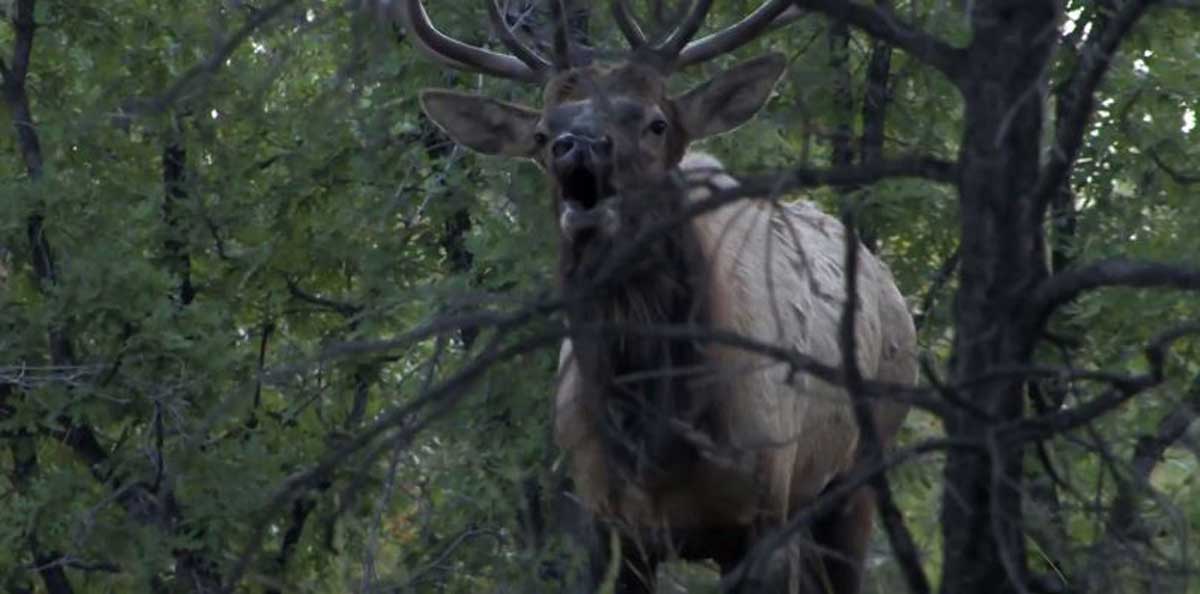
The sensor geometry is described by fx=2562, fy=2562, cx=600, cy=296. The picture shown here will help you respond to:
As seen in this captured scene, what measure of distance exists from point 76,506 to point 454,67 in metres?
2.69

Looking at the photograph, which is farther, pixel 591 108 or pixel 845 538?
pixel 845 538

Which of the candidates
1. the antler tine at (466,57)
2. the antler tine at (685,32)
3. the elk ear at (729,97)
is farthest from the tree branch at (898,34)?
the antler tine at (466,57)

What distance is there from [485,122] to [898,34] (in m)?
4.78

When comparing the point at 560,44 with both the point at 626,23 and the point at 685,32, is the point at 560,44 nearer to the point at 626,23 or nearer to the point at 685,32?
the point at 685,32

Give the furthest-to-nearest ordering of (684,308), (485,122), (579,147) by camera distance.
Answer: (485,122), (684,308), (579,147)

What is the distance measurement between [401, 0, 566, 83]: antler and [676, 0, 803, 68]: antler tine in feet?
1.69

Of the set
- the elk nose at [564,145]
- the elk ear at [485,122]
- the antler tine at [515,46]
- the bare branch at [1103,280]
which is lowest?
the elk ear at [485,122]

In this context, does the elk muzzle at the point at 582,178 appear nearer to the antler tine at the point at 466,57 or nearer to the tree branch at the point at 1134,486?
the antler tine at the point at 466,57

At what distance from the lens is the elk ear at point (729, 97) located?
8922mm

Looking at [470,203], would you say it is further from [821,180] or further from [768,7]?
[821,180]

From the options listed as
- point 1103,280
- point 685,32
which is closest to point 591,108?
point 685,32

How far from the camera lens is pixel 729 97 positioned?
901 cm

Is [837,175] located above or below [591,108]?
above

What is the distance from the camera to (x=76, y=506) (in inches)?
430
